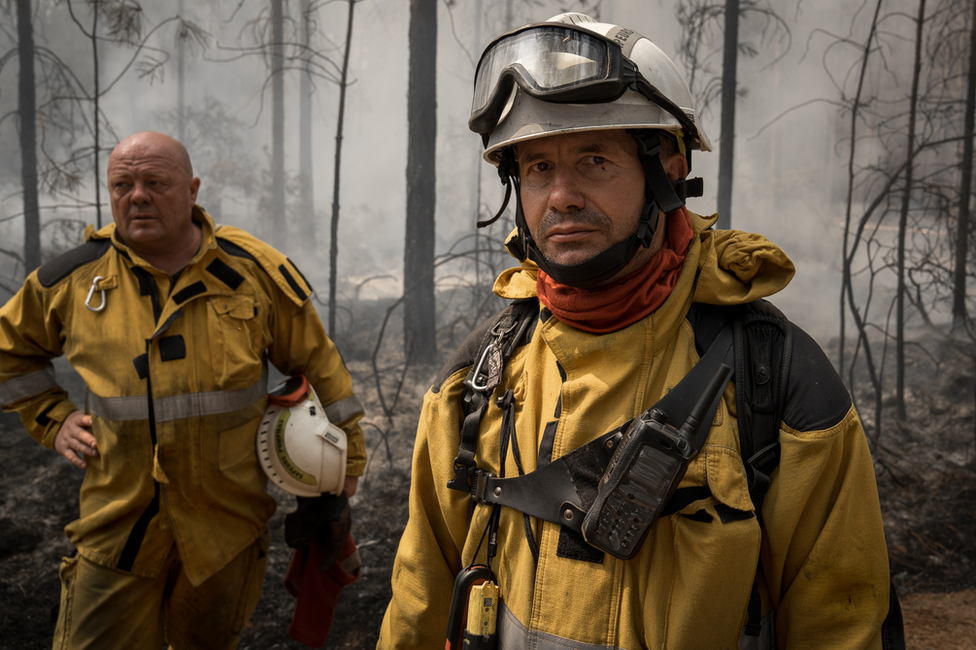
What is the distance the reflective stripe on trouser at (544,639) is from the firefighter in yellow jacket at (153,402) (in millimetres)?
1533

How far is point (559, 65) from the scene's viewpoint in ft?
4.52

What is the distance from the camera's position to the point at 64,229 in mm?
5781

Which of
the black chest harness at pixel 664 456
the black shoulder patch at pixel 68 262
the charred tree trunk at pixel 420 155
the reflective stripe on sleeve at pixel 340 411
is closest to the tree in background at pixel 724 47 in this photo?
the charred tree trunk at pixel 420 155

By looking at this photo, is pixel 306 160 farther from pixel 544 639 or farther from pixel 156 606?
pixel 544 639

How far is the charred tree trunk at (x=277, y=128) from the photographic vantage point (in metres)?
5.40

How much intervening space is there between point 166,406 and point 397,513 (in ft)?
7.54

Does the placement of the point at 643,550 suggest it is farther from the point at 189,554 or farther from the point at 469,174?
the point at 469,174

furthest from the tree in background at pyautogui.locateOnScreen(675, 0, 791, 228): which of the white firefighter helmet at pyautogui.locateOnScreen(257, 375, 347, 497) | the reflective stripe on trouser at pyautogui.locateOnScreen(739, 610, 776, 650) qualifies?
the reflective stripe on trouser at pyautogui.locateOnScreen(739, 610, 776, 650)

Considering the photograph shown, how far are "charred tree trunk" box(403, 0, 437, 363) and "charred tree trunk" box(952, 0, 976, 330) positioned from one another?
445 cm

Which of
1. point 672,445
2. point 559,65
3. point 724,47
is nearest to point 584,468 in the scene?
point 672,445

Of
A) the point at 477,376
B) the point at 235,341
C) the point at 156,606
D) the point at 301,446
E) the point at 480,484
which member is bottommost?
the point at 156,606

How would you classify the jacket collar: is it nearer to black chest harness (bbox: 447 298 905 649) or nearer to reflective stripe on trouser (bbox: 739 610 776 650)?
black chest harness (bbox: 447 298 905 649)

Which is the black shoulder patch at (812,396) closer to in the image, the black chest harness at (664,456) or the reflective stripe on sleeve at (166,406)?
the black chest harness at (664,456)

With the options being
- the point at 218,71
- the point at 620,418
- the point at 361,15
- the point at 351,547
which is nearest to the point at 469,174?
the point at 361,15
